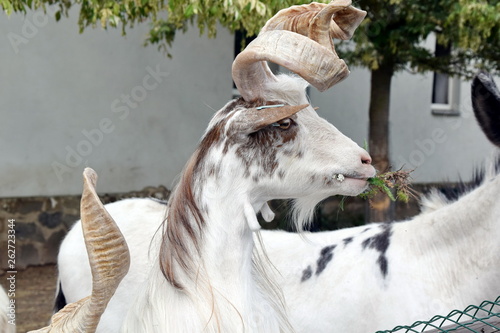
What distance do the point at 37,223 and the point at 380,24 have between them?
4914 millimetres

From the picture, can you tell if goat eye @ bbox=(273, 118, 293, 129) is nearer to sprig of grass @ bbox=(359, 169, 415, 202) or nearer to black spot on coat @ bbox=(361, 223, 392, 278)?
sprig of grass @ bbox=(359, 169, 415, 202)

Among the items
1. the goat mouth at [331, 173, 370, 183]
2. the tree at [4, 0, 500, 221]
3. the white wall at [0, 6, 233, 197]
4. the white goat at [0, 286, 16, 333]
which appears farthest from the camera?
the white wall at [0, 6, 233, 197]

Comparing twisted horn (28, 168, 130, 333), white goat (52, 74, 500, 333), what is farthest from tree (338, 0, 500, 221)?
twisted horn (28, 168, 130, 333)

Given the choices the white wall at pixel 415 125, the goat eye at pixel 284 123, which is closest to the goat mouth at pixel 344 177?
the goat eye at pixel 284 123

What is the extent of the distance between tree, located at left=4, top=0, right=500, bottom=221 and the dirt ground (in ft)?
9.66

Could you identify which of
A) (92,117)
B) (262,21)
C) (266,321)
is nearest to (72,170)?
(92,117)

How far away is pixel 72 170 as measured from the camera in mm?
7797

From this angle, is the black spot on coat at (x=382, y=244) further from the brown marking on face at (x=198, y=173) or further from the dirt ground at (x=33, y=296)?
the dirt ground at (x=33, y=296)

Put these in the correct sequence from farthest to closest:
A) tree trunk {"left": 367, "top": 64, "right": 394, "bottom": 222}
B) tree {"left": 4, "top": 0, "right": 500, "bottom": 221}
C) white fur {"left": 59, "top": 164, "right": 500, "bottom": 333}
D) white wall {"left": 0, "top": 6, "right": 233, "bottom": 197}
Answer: white wall {"left": 0, "top": 6, "right": 233, "bottom": 197}, tree trunk {"left": 367, "top": 64, "right": 394, "bottom": 222}, tree {"left": 4, "top": 0, "right": 500, "bottom": 221}, white fur {"left": 59, "top": 164, "right": 500, "bottom": 333}

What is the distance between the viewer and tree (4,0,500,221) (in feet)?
13.6

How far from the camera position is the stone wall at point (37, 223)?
24.3ft

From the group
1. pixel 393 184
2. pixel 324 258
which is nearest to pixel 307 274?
pixel 324 258

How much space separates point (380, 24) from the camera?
5629mm

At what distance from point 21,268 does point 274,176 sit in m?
6.38
